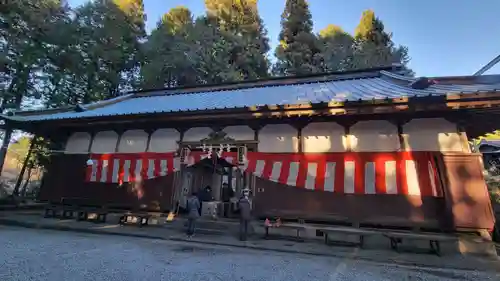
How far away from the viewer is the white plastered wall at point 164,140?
10539 millimetres

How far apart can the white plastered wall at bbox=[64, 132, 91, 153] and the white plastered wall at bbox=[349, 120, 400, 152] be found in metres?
11.4

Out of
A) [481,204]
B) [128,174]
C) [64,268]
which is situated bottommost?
[64,268]

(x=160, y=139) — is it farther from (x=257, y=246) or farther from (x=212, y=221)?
(x=257, y=246)

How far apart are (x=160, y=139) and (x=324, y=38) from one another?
25889mm

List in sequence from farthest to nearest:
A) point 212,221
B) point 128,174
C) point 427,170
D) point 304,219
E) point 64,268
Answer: point 128,174 → point 212,221 → point 304,219 → point 427,170 → point 64,268

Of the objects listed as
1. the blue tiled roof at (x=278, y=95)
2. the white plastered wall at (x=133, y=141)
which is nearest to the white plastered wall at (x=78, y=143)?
the blue tiled roof at (x=278, y=95)

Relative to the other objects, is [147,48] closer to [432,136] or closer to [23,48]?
[23,48]

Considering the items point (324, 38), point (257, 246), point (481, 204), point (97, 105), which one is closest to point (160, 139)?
point (97, 105)

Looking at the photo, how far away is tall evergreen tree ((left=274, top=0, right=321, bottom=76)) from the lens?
26312mm

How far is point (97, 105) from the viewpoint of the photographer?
43.3 ft

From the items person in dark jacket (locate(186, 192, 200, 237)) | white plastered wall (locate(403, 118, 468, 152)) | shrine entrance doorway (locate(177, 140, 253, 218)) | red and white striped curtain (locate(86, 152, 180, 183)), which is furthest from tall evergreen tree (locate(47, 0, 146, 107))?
white plastered wall (locate(403, 118, 468, 152))

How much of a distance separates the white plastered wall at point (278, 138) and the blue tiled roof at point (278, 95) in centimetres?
97

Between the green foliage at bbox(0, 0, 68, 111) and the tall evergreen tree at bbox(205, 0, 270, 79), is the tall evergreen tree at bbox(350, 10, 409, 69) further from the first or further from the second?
the green foliage at bbox(0, 0, 68, 111)

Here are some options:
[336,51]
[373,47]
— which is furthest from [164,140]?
[373,47]
